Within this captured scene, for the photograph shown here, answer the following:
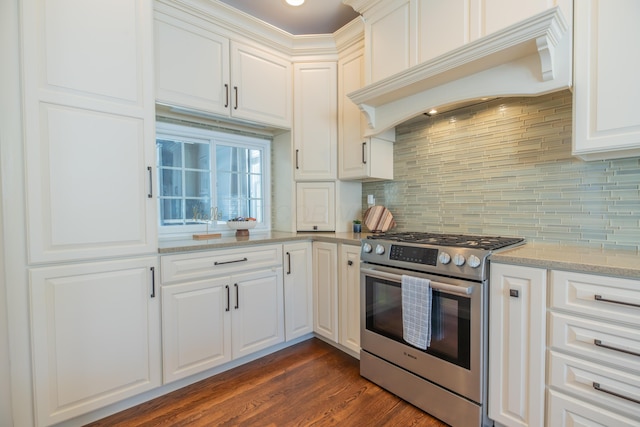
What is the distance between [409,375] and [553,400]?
2.25 feet

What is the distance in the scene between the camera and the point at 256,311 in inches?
88.2

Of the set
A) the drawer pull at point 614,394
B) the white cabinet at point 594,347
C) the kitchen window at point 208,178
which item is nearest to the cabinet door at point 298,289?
the kitchen window at point 208,178

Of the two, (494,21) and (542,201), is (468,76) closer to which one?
(494,21)

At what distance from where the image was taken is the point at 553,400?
50.8 inches

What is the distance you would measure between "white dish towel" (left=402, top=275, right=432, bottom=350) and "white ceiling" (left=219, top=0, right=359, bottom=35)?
218cm

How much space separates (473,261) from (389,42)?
161 cm

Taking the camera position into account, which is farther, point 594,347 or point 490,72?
point 490,72

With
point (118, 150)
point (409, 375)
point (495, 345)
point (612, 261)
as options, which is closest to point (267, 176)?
point (118, 150)

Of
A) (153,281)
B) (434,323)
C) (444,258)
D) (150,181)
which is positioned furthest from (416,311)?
(150,181)

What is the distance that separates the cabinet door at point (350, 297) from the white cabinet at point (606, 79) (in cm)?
141

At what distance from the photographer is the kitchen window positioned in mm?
2416

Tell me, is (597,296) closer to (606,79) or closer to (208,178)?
(606,79)

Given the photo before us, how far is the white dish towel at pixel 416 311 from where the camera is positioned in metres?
1.62

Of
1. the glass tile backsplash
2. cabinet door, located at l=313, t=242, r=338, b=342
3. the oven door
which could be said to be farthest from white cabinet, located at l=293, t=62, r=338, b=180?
the oven door
